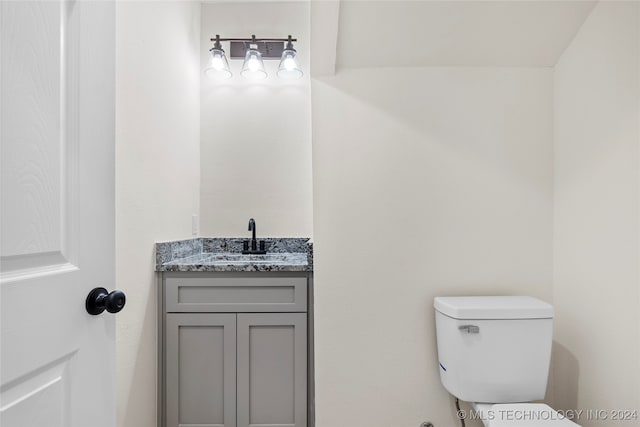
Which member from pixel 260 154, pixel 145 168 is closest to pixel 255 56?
pixel 260 154

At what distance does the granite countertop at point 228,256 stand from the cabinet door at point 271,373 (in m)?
0.23

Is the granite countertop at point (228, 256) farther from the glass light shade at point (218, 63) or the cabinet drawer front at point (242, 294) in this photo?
the glass light shade at point (218, 63)

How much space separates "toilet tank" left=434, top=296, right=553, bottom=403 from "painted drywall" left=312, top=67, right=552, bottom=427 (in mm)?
216

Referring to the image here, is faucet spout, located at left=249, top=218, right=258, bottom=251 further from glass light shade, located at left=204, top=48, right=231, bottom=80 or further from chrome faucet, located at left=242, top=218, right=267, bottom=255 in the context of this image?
glass light shade, located at left=204, top=48, right=231, bottom=80

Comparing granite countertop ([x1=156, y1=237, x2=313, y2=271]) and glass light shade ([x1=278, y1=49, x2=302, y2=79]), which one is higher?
glass light shade ([x1=278, y1=49, x2=302, y2=79])

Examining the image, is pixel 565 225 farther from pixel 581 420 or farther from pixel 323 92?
pixel 323 92

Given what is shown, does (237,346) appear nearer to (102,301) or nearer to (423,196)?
(102,301)

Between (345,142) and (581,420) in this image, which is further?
(345,142)

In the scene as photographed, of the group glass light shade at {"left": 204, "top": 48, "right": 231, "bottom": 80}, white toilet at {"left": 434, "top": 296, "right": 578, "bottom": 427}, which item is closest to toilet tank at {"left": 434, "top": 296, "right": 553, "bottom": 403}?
white toilet at {"left": 434, "top": 296, "right": 578, "bottom": 427}

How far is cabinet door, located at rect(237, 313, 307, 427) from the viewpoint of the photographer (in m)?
1.61

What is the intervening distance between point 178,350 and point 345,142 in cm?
120

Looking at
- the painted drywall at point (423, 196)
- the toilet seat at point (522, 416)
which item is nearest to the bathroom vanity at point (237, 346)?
the painted drywall at point (423, 196)

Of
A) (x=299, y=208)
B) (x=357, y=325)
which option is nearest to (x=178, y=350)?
(x=357, y=325)

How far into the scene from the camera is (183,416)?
1.62 m
